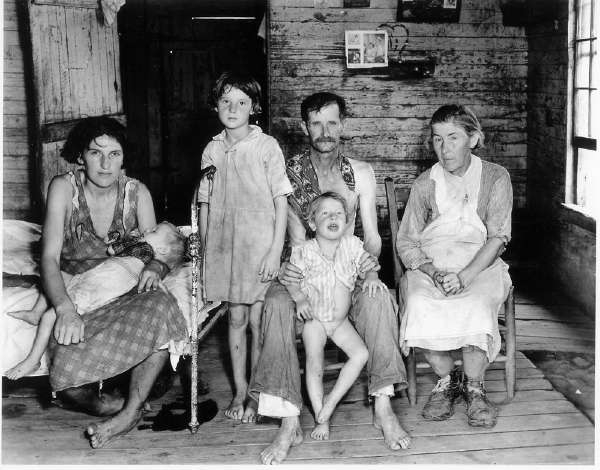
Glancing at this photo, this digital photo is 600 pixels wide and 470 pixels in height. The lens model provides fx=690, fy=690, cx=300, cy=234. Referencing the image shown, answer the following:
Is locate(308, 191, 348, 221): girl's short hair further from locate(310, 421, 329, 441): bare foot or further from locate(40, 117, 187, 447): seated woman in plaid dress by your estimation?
locate(310, 421, 329, 441): bare foot

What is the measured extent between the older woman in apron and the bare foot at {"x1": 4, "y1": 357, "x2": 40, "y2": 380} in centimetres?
175

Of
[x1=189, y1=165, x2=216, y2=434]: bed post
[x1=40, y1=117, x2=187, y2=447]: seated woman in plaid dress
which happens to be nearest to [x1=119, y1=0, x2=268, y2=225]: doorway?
[x1=40, y1=117, x2=187, y2=447]: seated woman in plaid dress

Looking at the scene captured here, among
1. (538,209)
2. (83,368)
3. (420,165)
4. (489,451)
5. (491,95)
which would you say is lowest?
(489,451)

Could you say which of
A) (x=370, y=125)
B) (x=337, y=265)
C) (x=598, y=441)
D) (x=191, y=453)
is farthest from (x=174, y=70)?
(x=598, y=441)

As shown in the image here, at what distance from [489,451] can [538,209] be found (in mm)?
3465

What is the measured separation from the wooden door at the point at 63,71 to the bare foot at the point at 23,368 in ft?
5.99

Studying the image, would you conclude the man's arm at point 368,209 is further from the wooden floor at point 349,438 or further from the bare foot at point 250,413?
the bare foot at point 250,413

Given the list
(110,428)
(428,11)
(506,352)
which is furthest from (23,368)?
(428,11)

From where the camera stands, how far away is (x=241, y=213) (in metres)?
3.36

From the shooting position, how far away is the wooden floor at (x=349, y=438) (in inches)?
118

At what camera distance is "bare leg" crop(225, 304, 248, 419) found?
3.41 m

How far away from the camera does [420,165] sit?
20.5 feet

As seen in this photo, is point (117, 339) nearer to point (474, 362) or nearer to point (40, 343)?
point (40, 343)

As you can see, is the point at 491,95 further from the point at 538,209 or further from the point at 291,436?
the point at 291,436
